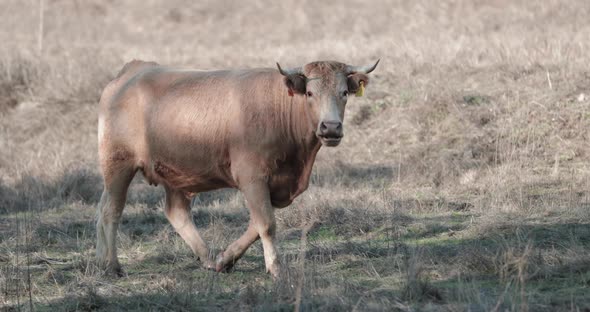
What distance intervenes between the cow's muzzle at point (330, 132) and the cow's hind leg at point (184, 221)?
5.93 feet

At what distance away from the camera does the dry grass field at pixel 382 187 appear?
279 inches

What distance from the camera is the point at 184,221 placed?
9055 mm

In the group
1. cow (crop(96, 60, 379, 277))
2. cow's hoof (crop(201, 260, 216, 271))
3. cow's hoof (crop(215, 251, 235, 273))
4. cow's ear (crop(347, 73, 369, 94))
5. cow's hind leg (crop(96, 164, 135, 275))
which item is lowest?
cow's hoof (crop(201, 260, 216, 271))

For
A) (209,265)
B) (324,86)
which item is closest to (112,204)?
(209,265)

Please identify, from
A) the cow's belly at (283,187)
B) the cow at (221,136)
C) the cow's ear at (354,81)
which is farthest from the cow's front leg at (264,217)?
the cow's ear at (354,81)

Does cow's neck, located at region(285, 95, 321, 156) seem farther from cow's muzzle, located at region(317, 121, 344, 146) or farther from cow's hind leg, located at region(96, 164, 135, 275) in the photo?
cow's hind leg, located at region(96, 164, 135, 275)

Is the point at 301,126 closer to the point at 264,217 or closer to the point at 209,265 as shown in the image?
the point at 264,217

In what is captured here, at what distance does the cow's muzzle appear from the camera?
7520 mm

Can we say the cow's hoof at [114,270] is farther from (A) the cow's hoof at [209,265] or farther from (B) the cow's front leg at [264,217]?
(B) the cow's front leg at [264,217]

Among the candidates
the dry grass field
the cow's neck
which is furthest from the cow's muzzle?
the dry grass field

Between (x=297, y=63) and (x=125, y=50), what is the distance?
635 centimetres

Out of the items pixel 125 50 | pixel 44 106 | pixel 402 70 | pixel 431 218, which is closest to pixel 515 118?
pixel 402 70

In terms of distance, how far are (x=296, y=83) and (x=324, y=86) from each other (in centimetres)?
25

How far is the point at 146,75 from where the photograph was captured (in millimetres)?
8992
